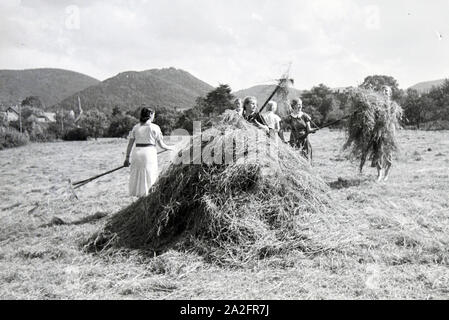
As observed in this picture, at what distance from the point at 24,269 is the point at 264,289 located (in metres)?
2.63

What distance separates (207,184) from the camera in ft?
15.6

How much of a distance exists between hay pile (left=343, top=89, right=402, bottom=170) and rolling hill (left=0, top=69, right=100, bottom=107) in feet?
436

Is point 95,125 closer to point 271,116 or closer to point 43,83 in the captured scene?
point 271,116

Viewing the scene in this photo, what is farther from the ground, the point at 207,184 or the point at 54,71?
the point at 54,71

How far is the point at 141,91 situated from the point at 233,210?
120 meters

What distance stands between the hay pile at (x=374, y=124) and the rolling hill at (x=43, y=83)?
133m

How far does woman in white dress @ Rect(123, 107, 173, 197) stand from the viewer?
5.89 metres

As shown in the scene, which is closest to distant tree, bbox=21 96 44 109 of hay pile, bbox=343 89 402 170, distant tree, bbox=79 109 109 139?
distant tree, bbox=79 109 109 139

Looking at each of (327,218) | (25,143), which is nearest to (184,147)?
(327,218)

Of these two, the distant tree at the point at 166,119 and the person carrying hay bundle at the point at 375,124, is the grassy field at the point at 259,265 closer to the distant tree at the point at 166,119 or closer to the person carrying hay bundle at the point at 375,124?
the person carrying hay bundle at the point at 375,124

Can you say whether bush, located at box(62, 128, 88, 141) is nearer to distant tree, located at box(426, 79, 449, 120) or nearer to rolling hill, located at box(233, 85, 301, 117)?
distant tree, located at box(426, 79, 449, 120)

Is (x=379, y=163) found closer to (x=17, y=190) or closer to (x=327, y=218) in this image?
(x=327, y=218)
